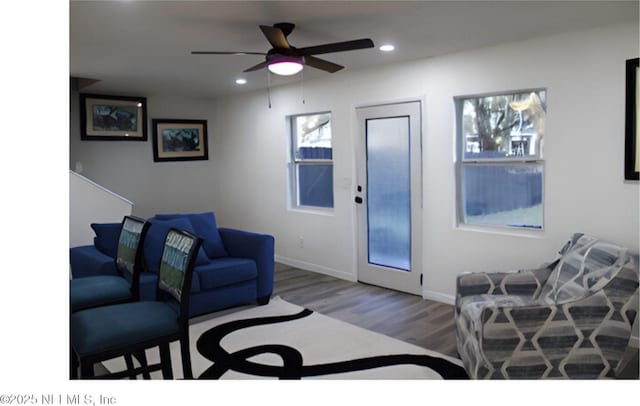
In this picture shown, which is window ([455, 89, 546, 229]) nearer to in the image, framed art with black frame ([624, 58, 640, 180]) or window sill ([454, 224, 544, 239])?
window sill ([454, 224, 544, 239])

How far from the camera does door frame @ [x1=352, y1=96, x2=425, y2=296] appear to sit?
4551 millimetres

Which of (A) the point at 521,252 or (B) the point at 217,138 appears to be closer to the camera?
(A) the point at 521,252

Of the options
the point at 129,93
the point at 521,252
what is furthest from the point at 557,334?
the point at 129,93

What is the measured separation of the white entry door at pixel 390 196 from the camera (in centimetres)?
463

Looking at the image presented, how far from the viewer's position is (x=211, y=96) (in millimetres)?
6844

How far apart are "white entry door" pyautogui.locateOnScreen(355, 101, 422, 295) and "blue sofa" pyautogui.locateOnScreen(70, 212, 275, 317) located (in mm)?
1179

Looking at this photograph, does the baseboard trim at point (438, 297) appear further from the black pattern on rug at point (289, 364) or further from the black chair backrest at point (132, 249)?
the black chair backrest at point (132, 249)

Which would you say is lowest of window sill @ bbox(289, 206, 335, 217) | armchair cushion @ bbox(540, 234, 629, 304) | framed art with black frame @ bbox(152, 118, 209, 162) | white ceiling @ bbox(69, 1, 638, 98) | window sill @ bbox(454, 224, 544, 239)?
armchair cushion @ bbox(540, 234, 629, 304)

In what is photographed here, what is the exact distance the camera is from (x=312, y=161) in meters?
5.77

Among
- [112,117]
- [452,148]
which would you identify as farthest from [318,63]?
[112,117]

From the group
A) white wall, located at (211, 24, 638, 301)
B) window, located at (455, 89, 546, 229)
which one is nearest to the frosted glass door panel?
white wall, located at (211, 24, 638, 301)

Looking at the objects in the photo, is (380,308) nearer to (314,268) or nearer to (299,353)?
(299,353)

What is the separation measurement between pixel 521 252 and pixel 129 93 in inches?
192
